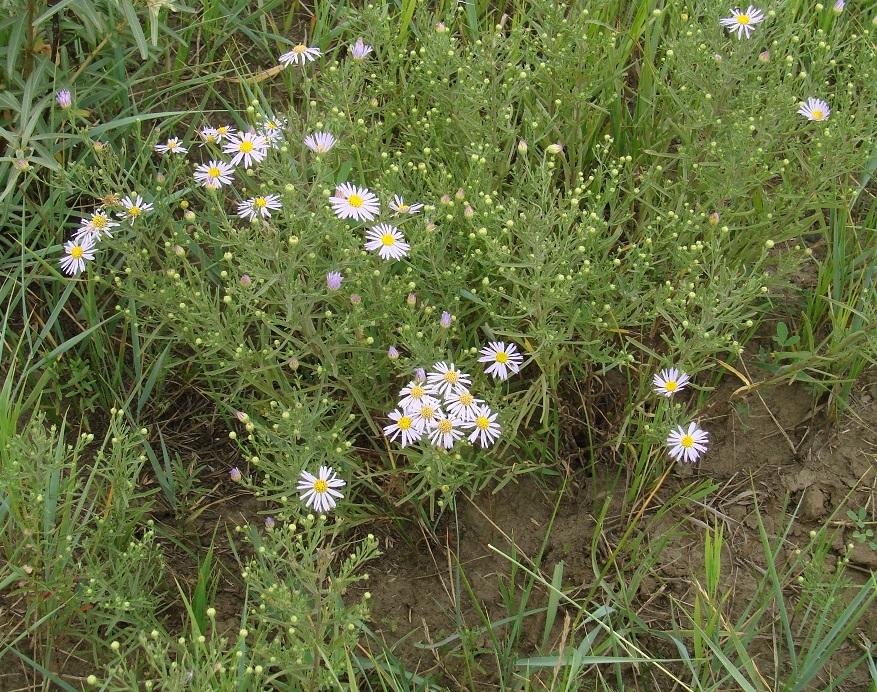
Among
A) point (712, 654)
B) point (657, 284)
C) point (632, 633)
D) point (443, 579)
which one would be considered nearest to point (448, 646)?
point (443, 579)

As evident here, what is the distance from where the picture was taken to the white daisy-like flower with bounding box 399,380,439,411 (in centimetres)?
264

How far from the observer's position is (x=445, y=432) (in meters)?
2.61

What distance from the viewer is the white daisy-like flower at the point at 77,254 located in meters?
3.02

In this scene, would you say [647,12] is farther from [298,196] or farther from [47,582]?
[47,582]

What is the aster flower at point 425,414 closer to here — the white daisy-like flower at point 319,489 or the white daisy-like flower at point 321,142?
the white daisy-like flower at point 319,489

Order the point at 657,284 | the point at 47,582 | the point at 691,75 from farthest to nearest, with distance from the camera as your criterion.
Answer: the point at 657,284 → the point at 691,75 → the point at 47,582

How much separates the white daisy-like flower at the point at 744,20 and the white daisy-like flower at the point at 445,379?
1533mm

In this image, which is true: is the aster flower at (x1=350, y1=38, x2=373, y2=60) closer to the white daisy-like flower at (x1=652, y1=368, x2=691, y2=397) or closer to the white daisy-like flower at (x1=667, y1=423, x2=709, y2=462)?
the white daisy-like flower at (x1=652, y1=368, x2=691, y2=397)

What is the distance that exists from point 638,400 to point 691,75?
3.79 ft

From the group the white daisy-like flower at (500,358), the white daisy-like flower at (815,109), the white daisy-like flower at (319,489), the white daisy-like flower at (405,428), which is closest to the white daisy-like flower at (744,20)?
the white daisy-like flower at (815,109)

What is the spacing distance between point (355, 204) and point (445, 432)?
79 centimetres

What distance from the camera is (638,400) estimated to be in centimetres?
303

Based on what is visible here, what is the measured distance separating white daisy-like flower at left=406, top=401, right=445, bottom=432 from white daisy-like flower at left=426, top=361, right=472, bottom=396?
0.23 ft

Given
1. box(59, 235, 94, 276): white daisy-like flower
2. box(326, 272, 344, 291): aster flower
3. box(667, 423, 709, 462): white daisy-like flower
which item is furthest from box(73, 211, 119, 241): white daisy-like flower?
box(667, 423, 709, 462): white daisy-like flower
